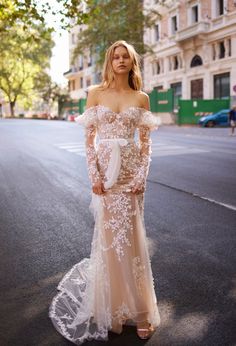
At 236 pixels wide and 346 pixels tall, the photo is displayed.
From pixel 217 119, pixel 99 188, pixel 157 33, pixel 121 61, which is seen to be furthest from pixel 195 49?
pixel 99 188

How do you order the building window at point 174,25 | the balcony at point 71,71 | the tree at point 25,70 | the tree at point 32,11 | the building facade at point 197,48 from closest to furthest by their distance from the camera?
the tree at point 32,11, the building facade at point 197,48, the building window at point 174,25, the tree at point 25,70, the balcony at point 71,71

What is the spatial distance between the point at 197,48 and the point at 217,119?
1030 centimetres

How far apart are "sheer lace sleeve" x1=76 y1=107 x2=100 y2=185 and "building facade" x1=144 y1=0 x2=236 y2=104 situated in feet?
110

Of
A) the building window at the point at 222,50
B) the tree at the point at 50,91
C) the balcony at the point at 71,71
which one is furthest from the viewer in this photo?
the balcony at the point at 71,71

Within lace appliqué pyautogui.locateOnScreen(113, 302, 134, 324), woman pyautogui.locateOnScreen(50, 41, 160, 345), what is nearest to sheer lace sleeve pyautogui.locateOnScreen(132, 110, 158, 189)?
woman pyautogui.locateOnScreen(50, 41, 160, 345)

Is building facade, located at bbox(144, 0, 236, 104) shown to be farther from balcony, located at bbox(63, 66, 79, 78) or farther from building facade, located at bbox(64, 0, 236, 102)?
balcony, located at bbox(63, 66, 79, 78)

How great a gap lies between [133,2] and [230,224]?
33397 millimetres

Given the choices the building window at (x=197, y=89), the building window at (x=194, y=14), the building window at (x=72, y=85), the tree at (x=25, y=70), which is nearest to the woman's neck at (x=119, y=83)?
the building window at (x=197, y=89)

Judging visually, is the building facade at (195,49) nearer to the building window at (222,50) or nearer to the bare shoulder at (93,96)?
the building window at (222,50)

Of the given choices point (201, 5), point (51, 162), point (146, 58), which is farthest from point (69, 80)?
point (51, 162)

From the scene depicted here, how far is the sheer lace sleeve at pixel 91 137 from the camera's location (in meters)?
3.13

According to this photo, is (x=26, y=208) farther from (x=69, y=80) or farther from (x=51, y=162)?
(x=69, y=80)

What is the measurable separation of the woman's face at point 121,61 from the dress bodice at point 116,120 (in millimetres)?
278

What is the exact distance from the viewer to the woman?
10.1 feet
